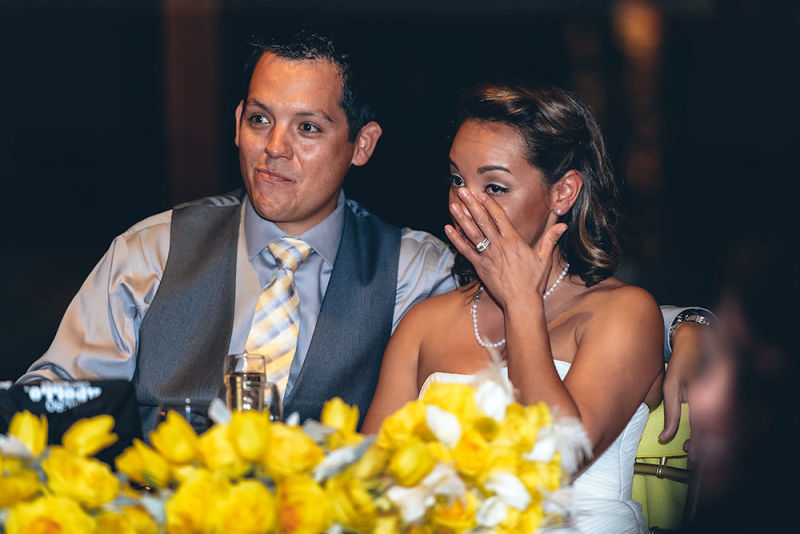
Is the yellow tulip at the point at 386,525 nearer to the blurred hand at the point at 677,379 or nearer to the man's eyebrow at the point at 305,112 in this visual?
the blurred hand at the point at 677,379

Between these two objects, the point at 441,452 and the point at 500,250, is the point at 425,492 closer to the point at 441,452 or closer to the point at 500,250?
the point at 441,452

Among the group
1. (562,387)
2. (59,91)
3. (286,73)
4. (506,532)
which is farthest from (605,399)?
(59,91)

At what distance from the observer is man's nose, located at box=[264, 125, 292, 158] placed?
2285mm

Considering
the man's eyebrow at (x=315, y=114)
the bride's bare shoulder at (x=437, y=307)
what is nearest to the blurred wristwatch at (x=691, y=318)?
the bride's bare shoulder at (x=437, y=307)

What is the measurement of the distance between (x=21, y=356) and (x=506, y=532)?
6.00 meters

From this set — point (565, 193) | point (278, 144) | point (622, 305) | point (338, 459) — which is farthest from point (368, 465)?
point (278, 144)

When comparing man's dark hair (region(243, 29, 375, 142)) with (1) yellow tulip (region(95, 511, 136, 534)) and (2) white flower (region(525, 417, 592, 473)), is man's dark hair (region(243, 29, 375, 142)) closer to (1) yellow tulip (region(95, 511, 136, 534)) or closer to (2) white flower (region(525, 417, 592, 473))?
(2) white flower (region(525, 417, 592, 473))

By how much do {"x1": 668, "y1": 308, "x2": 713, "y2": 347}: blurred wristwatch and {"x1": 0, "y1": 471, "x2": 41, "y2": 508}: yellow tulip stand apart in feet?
5.29

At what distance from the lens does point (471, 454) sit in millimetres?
907

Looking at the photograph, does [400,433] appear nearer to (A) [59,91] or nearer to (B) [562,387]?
(B) [562,387]

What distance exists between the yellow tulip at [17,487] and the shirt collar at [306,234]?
5.04ft

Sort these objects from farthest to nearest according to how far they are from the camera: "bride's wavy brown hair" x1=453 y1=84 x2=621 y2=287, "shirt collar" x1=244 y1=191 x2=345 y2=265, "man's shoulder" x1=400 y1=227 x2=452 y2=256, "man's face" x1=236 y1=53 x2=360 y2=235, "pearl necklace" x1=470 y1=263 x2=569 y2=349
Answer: "man's shoulder" x1=400 y1=227 x2=452 y2=256, "shirt collar" x1=244 y1=191 x2=345 y2=265, "man's face" x1=236 y1=53 x2=360 y2=235, "pearl necklace" x1=470 y1=263 x2=569 y2=349, "bride's wavy brown hair" x1=453 y1=84 x2=621 y2=287

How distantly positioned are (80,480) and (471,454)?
392 mm

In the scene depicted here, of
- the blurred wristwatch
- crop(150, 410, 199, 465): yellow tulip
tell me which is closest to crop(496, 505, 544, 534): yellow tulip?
crop(150, 410, 199, 465): yellow tulip
